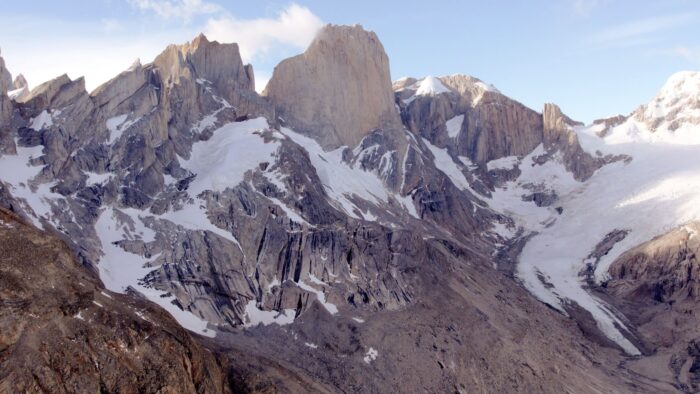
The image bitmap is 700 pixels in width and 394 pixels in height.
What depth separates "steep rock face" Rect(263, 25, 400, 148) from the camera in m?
141

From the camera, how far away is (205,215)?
9756 centimetres

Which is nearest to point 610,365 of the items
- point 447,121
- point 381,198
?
point 381,198

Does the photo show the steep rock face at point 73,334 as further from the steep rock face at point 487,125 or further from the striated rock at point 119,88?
the steep rock face at point 487,125

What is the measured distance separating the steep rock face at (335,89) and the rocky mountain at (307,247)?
357mm

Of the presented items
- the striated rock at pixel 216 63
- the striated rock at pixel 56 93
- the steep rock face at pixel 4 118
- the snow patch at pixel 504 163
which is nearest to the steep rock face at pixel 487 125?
the snow patch at pixel 504 163

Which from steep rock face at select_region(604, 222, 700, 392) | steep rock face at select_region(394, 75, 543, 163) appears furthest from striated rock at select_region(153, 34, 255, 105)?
steep rock face at select_region(604, 222, 700, 392)

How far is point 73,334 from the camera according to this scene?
166 feet

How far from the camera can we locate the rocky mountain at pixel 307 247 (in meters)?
61.6

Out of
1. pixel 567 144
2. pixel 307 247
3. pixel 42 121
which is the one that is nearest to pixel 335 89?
pixel 307 247

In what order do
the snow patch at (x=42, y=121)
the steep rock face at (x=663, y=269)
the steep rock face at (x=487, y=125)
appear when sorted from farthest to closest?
1. the steep rock face at (x=487, y=125)
2. the steep rock face at (x=663, y=269)
3. the snow patch at (x=42, y=121)

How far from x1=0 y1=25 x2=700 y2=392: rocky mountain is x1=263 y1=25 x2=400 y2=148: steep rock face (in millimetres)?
357

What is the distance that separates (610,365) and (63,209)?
64.4 metres

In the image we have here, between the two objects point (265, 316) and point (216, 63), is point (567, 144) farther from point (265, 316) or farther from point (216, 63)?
point (265, 316)

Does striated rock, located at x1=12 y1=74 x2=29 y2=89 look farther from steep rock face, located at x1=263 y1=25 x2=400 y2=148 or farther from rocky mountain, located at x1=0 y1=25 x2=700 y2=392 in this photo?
steep rock face, located at x1=263 y1=25 x2=400 y2=148
